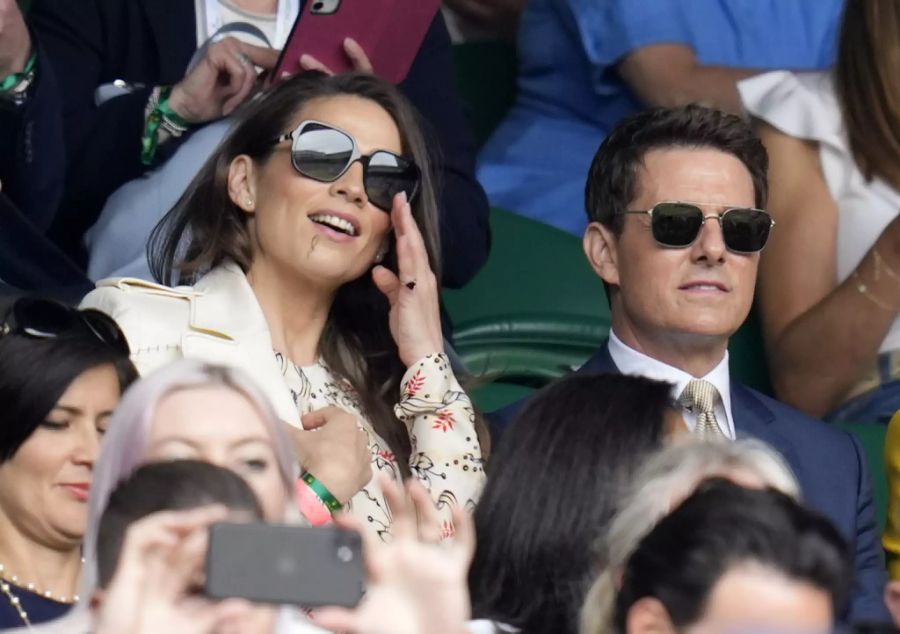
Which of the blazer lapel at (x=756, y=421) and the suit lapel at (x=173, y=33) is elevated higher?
the suit lapel at (x=173, y=33)

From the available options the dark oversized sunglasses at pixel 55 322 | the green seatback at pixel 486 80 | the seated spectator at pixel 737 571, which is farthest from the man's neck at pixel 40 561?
the green seatback at pixel 486 80

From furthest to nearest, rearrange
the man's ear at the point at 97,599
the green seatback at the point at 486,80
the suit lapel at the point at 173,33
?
the green seatback at the point at 486,80 < the suit lapel at the point at 173,33 < the man's ear at the point at 97,599

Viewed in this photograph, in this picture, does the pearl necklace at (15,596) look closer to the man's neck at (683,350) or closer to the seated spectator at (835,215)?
the man's neck at (683,350)

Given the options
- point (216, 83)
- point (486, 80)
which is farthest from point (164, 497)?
point (486, 80)

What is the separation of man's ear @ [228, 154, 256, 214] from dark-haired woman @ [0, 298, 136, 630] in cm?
61

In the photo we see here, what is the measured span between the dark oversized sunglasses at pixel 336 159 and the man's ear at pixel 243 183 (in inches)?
4.0

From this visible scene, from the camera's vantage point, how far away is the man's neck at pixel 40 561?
2811 mm

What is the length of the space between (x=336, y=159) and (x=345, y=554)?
60.5 inches

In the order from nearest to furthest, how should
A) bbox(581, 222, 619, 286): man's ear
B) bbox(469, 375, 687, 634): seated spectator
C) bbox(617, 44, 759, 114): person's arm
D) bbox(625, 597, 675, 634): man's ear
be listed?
bbox(625, 597, 675, 634): man's ear, bbox(469, 375, 687, 634): seated spectator, bbox(581, 222, 619, 286): man's ear, bbox(617, 44, 759, 114): person's arm

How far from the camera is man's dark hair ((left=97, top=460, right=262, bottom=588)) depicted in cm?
211

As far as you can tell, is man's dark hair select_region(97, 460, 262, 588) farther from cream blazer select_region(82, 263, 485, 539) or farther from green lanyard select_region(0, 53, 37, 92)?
green lanyard select_region(0, 53, 37, 92)

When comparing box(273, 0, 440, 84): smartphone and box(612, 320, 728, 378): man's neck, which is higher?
box(273, 0, 440, 84): smartphone

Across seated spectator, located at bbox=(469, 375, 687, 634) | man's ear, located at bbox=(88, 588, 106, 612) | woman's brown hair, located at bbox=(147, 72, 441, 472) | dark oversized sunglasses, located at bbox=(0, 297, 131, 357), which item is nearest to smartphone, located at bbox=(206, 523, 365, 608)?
man's ear, located at bbox=(88, 588, 106, 612)

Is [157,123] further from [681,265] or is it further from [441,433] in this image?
[681,265]
